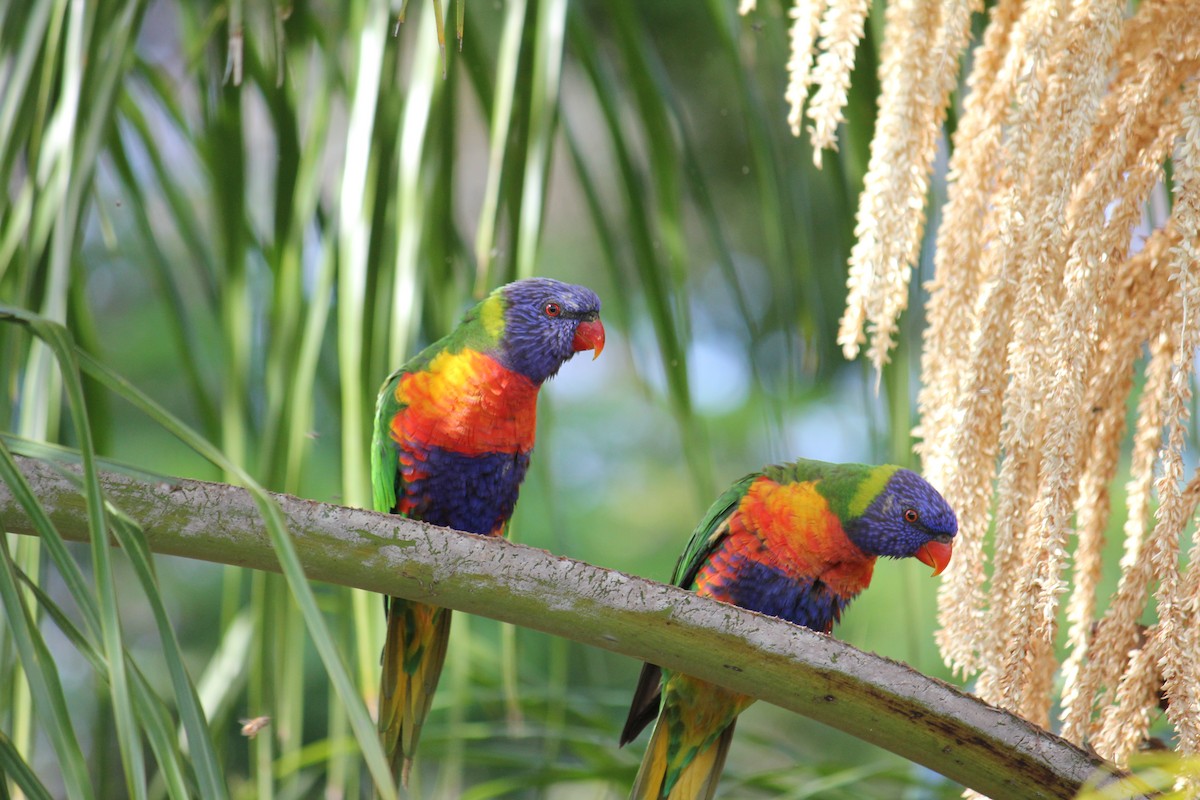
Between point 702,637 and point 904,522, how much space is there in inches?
39.2

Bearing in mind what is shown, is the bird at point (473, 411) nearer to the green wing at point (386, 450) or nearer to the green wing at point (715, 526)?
the green wing at point (386, 450)

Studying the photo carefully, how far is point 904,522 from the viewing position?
1.95 meters

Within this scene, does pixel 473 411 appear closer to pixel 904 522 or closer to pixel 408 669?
pixel 408 669

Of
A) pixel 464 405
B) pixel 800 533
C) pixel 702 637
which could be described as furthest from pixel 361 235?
pixel 800 533

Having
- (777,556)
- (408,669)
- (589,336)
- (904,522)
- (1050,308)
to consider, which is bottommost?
(408,669)

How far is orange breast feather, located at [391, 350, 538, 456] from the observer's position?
2.10m

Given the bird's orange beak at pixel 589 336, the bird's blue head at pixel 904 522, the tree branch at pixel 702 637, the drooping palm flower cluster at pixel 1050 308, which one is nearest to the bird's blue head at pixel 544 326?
the bird's orange beak at pixel 589 336

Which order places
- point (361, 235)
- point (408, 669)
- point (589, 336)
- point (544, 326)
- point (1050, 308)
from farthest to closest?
point (589, 336), point (544, 326), point (408, 669), point (361, 235), point (1050, 308)

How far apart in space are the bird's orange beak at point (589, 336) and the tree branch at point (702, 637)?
1.25m

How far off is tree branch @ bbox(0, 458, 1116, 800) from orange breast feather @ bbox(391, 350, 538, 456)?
1084 mm

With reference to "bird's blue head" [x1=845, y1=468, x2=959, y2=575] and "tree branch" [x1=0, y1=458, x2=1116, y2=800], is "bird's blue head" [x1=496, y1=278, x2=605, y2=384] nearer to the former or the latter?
"bird's blue head" [x1=845, y1=468, x2=959, y2=575]

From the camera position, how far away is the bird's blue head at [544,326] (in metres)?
2.12

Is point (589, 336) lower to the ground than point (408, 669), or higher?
higher

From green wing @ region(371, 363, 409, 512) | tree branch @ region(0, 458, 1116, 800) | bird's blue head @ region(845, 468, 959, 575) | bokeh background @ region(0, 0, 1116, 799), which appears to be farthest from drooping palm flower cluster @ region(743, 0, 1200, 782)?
green wing @ region(371, 363, 409, 512)
